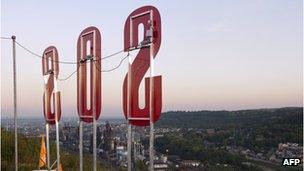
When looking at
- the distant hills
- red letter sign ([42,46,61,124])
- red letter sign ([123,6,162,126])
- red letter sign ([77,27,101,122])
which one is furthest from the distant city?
red letter sign ([123,6,162,126])

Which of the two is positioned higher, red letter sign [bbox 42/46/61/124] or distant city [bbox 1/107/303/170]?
red letter sign [bbox 42/46/61/124]

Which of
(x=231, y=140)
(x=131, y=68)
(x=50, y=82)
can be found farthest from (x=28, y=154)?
(x=131, y=68)

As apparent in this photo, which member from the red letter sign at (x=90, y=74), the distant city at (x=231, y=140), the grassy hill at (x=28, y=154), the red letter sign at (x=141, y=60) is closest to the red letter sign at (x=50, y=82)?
the red letter sign at (x=90, y=74)

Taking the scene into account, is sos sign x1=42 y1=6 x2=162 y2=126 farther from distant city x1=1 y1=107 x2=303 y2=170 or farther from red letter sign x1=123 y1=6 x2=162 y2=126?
distant city x1=1 y1=107 x2=303 y2=170

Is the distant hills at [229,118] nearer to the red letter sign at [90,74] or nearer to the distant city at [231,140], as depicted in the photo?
the distant city at [231,140]

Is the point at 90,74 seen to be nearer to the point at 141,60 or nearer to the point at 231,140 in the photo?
the point at 141,60
